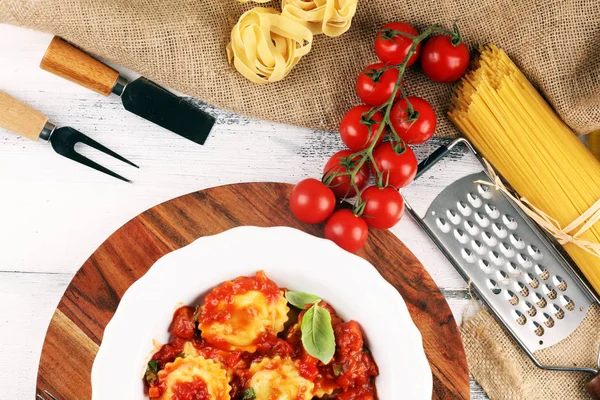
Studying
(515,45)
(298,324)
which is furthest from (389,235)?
(515,45)

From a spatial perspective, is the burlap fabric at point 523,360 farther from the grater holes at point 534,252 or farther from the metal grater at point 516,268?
the grater holes at point 534,252

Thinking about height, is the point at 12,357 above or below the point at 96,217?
below

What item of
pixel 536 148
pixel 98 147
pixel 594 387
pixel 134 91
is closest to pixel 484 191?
pixel 536 148

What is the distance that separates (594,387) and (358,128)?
1.47 m

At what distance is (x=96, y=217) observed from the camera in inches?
104

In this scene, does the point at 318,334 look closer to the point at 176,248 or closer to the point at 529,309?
the point at 176,248

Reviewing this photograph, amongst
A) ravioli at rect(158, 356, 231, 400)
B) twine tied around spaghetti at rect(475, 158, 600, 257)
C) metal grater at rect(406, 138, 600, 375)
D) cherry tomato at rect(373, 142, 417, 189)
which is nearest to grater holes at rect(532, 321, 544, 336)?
Result: metal grater at rect(406, 138, 600, 375)

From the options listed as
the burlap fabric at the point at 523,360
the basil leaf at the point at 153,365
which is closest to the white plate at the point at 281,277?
the basil leaf at the point at 153,365

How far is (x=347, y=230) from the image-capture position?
2338 mm

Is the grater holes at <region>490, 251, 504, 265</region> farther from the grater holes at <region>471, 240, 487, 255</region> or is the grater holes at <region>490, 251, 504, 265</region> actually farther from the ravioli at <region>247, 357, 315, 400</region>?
the ravioli at <region>247, 357, 315, 400</region>

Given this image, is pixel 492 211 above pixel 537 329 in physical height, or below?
above

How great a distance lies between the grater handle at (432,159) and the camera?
2631 mm

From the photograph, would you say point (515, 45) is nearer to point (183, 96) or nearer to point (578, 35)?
point (578, 35)

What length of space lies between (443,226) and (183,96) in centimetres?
125
